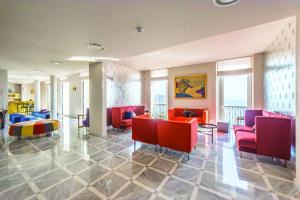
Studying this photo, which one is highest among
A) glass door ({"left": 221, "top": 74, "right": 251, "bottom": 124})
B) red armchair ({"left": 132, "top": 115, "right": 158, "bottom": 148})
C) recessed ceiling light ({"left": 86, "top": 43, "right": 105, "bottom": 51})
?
recessed ceiling light ({"left": 86, "top": 43, "right": 105, "bottom": 51})

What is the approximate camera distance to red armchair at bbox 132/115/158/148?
335 centimetres

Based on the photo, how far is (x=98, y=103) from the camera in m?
4.71

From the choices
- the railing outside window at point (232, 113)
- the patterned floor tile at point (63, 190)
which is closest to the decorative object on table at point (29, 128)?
the patterned floor tile at point (63, 190)

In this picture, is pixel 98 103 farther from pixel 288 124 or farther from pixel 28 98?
pixel 28 98

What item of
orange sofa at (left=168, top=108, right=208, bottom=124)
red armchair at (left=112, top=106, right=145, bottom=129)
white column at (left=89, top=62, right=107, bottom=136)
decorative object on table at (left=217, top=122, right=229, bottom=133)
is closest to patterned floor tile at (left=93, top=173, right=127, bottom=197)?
white column at (left=89, top=62, right=107, bottom=136)

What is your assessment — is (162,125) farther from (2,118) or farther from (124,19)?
(2,118)

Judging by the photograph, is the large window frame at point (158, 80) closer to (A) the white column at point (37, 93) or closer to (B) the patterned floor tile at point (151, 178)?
(B) the patterned floor tile at point (151, 178)

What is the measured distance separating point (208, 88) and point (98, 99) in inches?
178

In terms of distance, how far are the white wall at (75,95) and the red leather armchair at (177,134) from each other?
6556mm

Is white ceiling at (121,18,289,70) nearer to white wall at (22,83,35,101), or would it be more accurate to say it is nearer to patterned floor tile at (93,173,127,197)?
patterned floor tile at (93,173,127,197)

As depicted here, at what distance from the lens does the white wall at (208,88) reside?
19.4 ft

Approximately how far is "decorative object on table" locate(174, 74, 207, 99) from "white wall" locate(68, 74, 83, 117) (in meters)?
5.54

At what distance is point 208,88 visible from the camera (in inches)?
238

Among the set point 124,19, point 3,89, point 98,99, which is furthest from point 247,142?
point 3,89
